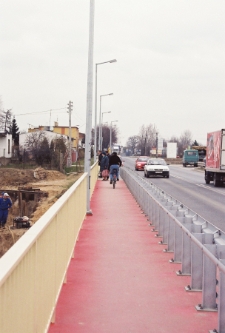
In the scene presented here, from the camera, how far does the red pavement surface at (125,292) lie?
5820 mm

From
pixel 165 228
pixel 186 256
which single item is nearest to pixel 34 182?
pixel 165 228

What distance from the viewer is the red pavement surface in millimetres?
5820

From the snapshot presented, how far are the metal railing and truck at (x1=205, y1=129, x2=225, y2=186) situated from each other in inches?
1030

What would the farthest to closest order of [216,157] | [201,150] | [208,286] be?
[201,150]
[216,157]
[208,286]

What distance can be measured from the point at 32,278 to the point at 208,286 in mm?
2565

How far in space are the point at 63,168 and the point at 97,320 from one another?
5518 cm

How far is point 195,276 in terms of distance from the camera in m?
7.13

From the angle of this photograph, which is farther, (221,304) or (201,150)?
(201,150)

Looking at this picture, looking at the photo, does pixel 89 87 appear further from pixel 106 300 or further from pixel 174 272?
pixel 106 300

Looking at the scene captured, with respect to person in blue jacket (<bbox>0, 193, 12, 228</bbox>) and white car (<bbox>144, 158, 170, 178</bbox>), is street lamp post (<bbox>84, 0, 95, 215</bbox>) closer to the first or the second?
person in blue jacket (<bbox>0, 193, 12, 228</bbox>)

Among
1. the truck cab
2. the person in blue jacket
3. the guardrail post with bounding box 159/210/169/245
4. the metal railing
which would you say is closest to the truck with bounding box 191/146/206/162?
the truck cab

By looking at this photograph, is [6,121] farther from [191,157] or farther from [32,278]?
[32,278]

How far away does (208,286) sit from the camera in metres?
6.17

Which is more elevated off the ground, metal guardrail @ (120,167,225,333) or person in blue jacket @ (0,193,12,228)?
metal guardrail @ (120,167,225,333)
